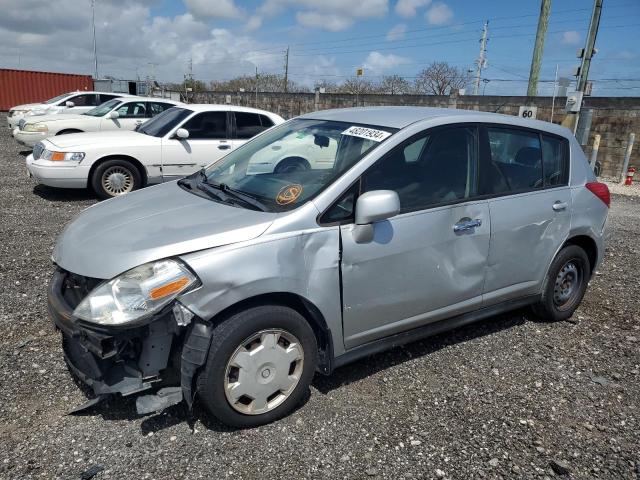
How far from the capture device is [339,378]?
342 cm

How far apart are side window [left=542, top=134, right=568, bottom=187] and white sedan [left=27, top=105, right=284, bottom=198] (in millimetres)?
4853

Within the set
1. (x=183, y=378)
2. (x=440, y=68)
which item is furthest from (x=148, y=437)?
(x=440, y=68)

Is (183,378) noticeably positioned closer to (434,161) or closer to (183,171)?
(434,161)

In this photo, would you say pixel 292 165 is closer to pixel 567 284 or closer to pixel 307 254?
pixel 307 254

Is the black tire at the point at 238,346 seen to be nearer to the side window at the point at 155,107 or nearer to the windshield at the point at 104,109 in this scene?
the side window at the point at 155,107

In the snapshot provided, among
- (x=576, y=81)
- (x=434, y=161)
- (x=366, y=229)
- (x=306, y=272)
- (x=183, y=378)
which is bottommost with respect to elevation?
(x=183, y=378)

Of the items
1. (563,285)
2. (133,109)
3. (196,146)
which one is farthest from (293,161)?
(133,109)

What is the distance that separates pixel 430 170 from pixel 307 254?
113 centimetres

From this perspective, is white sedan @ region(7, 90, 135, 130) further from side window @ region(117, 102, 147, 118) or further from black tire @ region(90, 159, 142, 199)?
black tire @ region(90, 159, 142, 199)

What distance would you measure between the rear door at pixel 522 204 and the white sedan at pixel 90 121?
9767 mm

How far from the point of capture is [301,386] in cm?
295

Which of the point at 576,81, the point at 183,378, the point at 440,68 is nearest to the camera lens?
the point at 183,378

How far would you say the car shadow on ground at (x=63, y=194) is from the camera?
8.35 meters

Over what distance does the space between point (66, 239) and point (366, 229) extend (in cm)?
180
